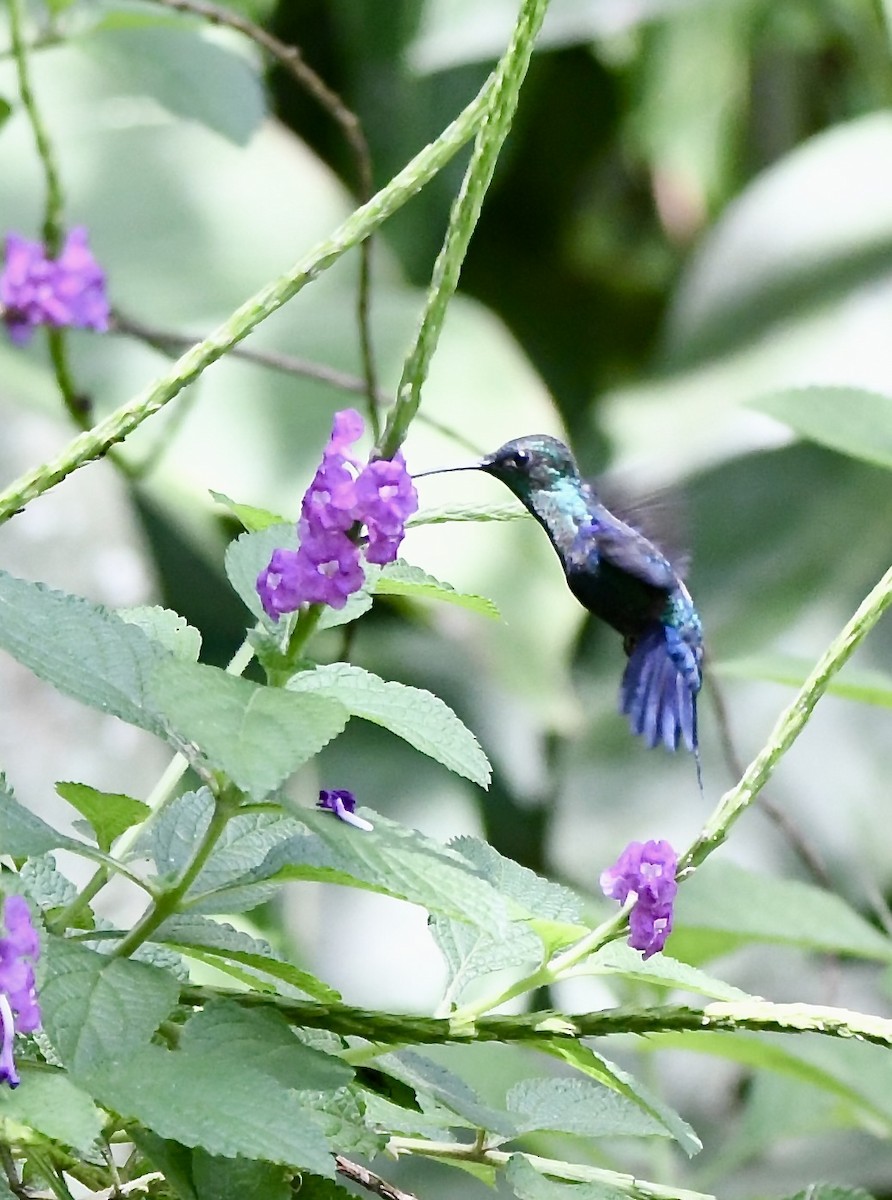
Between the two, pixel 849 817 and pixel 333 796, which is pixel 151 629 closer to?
pixel 333 796

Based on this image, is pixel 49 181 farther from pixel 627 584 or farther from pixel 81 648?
pixel 81 648

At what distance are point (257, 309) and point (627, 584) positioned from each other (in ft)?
0.98

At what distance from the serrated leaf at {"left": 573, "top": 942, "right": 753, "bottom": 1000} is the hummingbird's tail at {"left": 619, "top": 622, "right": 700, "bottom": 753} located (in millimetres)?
149

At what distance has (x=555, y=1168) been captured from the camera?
0.41 meters

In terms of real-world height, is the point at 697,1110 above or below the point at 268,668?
above

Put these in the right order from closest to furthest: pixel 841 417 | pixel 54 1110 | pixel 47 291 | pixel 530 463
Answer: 1. pixel 54 1110
2. pixel 530 463
3. pixel 841 417
4. pixel 47 291

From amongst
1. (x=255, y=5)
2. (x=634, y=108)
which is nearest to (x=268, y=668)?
(x=255, y=5)

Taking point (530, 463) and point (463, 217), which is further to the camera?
point (530, 463)

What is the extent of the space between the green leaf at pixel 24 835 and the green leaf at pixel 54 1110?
1.8 inches

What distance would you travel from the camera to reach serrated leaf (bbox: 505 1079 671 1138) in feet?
1.40

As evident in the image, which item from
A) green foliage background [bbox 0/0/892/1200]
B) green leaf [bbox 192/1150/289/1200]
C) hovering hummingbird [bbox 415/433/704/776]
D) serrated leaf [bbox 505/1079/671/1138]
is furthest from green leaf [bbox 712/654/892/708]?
green foliage background [bbox 0/0/892/1200]

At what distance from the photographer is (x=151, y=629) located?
1.41 ft

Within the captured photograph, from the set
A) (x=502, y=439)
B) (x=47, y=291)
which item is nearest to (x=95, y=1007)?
(x=47, y=291)

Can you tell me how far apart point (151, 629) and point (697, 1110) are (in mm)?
1516
